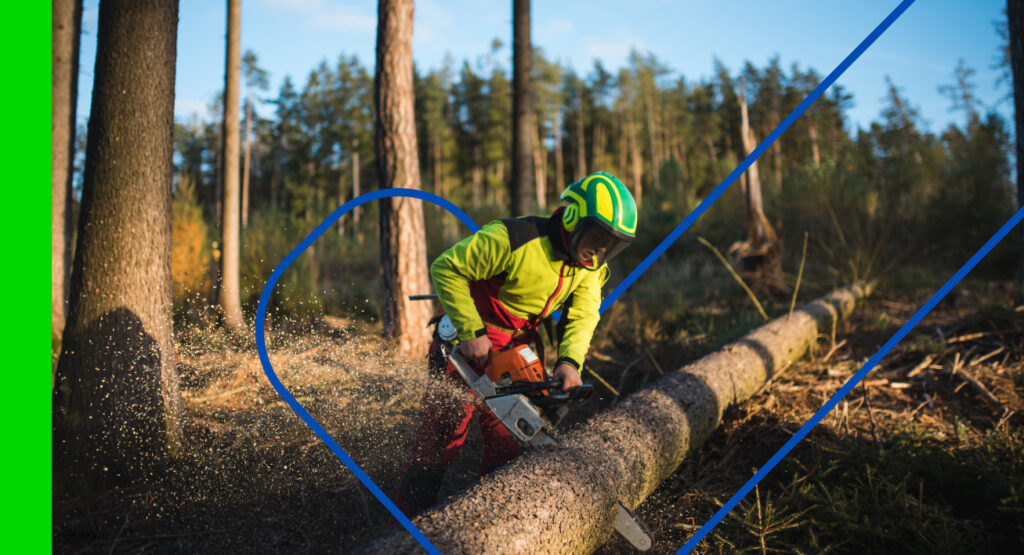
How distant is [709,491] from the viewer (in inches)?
119

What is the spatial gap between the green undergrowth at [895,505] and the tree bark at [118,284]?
10.6ft

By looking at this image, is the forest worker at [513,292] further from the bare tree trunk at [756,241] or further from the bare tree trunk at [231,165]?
the bare tree trunk at [756,241]

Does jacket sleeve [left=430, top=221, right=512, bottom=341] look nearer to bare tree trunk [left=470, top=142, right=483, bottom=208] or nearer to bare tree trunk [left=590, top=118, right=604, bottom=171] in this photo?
bare tree trunk [left=470, top=142, right=483, bottom=208]

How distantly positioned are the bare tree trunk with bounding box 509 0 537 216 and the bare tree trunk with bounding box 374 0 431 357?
2.07 meters

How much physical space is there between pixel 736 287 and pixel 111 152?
8.46 m

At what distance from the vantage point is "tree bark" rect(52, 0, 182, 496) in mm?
3062

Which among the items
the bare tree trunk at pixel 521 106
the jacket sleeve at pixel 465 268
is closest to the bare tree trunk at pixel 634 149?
the bare tree trunk at pixel 521 106

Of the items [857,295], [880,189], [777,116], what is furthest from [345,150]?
[857,295]

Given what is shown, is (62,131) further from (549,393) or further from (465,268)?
(549,393)

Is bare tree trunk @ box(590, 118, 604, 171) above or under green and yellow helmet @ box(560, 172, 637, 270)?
above

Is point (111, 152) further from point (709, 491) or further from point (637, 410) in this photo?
point (709, 491)

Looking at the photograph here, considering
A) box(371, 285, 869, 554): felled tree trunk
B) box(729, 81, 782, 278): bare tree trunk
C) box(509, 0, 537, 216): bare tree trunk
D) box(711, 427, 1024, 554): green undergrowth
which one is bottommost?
box(711, 427, 1024, 554): green undergrowth

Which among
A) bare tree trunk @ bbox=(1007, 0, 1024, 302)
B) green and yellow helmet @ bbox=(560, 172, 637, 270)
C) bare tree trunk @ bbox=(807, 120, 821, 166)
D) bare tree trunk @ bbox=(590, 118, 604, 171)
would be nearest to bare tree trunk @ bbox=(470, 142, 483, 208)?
bare tree trunk @ bbox=(590, 118, 604, 171)

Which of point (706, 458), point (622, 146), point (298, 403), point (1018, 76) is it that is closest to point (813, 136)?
point (622, 146)
